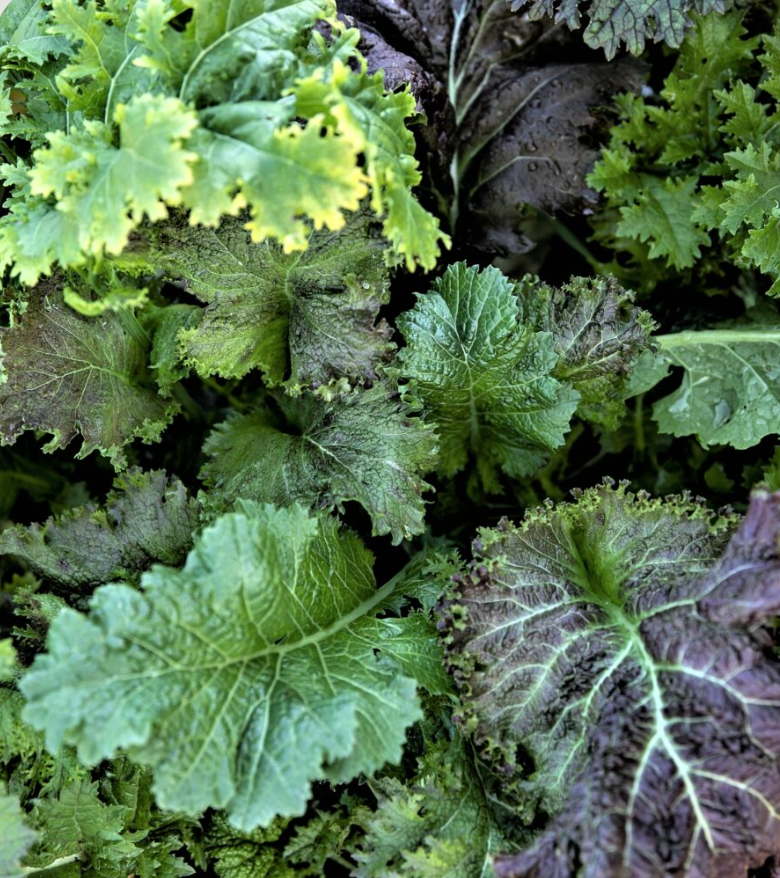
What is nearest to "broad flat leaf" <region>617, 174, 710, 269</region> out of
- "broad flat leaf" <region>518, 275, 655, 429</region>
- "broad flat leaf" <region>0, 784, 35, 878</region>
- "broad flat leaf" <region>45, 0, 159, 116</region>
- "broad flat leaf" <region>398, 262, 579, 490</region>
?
"broad flat leaf" <region>518, 275, 655, 429</region>

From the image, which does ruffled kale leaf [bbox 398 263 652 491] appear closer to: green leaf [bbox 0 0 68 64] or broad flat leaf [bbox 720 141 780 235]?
broad flat leaf [bbox 720 141 780 235]

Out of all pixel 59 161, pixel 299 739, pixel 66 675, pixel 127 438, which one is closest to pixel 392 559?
pixel 127 438

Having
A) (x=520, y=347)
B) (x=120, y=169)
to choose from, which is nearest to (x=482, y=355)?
(x=520, y=347)

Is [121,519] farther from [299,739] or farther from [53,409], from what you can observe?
[299,739]

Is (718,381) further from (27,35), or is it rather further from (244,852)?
(27,35)

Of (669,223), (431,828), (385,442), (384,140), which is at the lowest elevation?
(431,828)

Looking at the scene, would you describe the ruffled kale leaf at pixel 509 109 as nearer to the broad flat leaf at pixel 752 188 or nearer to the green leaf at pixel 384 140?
the broad flat leaf at pixel 752 188
